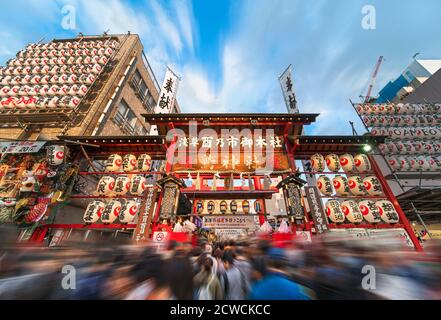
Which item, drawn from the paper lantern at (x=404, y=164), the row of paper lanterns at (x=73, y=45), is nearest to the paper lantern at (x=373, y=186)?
the paper lantern at (x=404, y=164)

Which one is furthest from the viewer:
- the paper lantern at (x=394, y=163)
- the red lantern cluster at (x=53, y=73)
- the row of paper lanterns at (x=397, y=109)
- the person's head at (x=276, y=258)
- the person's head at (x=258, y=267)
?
the row of paper lanterns at (x=397, y=109)

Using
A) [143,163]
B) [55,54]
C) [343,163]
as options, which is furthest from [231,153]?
[55,54]

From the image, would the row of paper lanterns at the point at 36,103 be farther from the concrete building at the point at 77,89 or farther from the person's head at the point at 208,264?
the person's head at the point at 208,264

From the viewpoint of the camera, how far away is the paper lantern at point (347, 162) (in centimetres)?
1014

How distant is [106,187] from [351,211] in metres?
12.8

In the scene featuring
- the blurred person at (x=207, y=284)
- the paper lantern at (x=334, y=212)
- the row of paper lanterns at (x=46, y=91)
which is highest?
the row of paper lanterns at (x=46, y=91)

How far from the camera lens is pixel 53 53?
1798cm

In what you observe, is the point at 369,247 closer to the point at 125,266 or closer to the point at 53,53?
the point at 125,266

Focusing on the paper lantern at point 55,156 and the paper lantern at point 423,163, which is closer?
the paper lantern at point 55,156

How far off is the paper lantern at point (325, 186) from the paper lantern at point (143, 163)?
10.0 metres

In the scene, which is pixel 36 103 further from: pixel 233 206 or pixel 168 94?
pixel 233 206

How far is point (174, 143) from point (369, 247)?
10523mm

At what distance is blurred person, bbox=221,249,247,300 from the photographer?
1.99m
